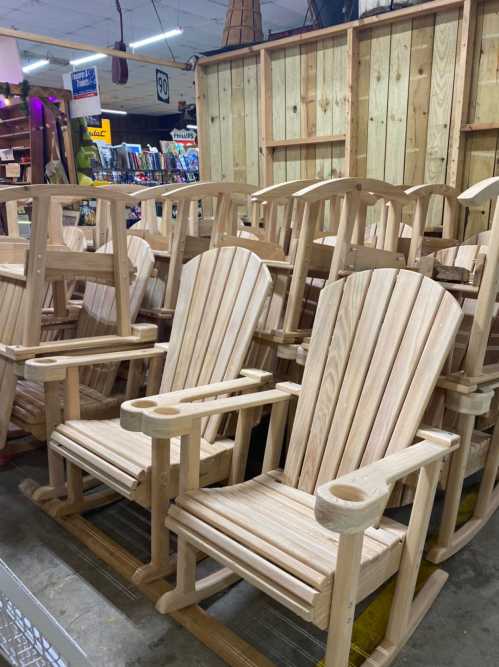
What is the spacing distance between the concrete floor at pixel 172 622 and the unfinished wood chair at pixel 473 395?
97mm

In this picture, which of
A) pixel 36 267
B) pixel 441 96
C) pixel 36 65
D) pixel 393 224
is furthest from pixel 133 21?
pixel 36 267

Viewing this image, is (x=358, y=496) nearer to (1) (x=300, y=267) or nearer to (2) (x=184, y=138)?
(1) (x=300, y=267)

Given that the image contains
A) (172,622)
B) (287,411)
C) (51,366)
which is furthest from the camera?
(51,366)

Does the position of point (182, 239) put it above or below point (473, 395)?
above

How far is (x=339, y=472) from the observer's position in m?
1.70

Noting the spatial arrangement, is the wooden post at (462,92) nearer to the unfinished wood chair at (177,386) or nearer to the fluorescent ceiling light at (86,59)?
the unfinished wood chair at (177,386)

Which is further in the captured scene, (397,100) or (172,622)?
(397,100)

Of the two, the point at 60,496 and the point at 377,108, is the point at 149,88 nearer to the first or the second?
the point at 377,108

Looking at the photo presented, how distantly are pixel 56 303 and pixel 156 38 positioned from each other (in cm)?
675

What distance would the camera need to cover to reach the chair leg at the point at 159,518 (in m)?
1.70

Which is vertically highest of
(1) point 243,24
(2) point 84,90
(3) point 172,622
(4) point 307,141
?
(1) point 243,24

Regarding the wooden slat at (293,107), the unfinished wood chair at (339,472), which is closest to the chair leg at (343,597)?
the unfinished wood chair at (339,472)

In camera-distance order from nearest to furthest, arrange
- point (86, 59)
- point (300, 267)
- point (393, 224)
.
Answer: point (300, 267) < point (393, 224) < point (86, 59)

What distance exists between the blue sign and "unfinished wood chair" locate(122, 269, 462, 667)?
12.6ft
